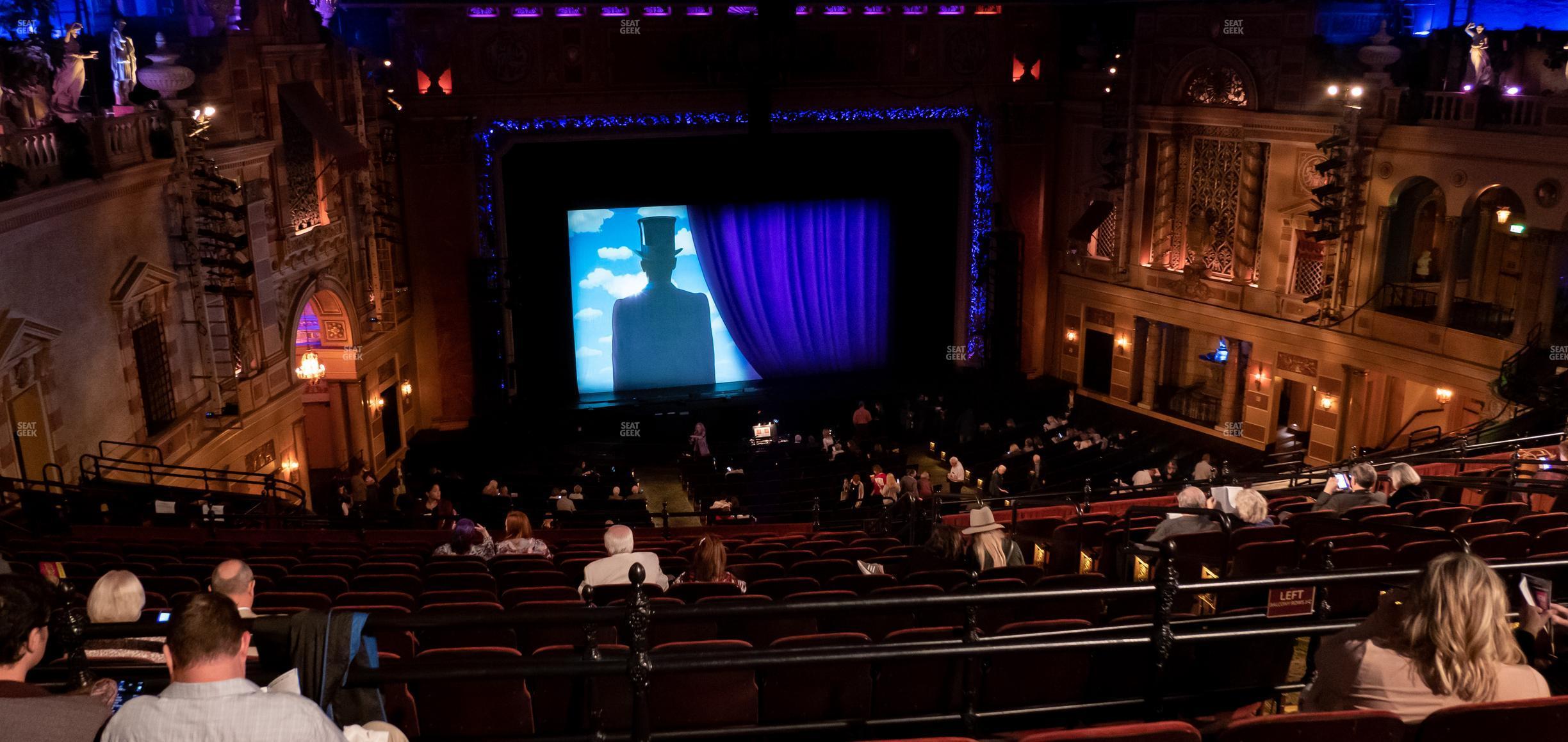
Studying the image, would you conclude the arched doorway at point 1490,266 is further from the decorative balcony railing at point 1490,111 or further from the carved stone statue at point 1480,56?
the carved stone statue at point 1480,56

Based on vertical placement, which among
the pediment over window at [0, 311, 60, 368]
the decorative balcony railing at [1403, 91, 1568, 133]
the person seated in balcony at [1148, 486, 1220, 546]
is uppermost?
the decorative balcony railing at [1403, 91, 1568, 133]

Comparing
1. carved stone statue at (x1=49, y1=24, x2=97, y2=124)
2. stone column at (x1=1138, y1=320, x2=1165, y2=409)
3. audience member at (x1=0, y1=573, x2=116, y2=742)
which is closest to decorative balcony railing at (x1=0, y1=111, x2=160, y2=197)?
carved stone statue at (x1=49, y1=24, x2=97, y2=124)

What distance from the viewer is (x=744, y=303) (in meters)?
26.4

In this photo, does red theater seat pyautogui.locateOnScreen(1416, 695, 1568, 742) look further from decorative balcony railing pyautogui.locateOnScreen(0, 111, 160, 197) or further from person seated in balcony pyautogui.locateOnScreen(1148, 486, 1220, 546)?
decorative balcony railing pyautogui.locateOnScreen(0, 111, 160, 197)

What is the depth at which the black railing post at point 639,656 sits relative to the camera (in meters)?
3.39

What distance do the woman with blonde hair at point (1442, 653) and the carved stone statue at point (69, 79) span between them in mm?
14339

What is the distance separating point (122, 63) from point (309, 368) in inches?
230

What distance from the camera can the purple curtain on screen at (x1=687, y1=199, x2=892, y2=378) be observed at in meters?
25.9

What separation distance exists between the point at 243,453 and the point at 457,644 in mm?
13105

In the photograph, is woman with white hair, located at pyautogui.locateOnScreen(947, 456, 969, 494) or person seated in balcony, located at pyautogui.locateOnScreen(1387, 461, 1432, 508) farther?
woman with white hair, located at pyautogui.locateOnScreen(947, 456, 969, 494)

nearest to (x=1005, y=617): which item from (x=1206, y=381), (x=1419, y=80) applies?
(x=1419, y=80)

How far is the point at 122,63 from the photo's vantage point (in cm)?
1451

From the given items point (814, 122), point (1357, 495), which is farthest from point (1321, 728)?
point (814, 122)

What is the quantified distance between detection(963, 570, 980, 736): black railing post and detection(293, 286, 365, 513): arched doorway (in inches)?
688
